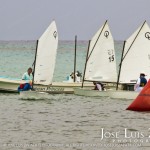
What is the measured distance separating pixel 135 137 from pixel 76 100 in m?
16.1

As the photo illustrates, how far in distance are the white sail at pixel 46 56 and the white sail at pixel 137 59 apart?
208 inches

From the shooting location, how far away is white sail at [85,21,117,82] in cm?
4959

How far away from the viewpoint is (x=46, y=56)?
4778cm

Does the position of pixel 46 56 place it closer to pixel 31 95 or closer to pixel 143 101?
pixel 31 95

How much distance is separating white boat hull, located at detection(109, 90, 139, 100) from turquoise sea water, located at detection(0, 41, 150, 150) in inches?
27.2

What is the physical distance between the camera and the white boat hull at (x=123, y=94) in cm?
4419

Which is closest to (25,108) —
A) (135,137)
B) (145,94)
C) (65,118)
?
(65,118)

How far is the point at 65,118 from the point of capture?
3500 cm

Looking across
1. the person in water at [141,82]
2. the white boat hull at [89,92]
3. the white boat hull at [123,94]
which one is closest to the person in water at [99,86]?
the white boat hull at [89,92]

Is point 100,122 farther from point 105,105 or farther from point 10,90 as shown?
point 10,90

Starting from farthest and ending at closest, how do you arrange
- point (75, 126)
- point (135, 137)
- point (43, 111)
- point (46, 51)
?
point (46, 51) → point (43, 111) → point (75, 126) → point (135, 137)

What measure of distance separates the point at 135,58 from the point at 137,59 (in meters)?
0.17

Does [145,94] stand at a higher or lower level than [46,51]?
lower

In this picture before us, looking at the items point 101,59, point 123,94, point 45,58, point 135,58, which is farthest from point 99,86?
point 45,58
